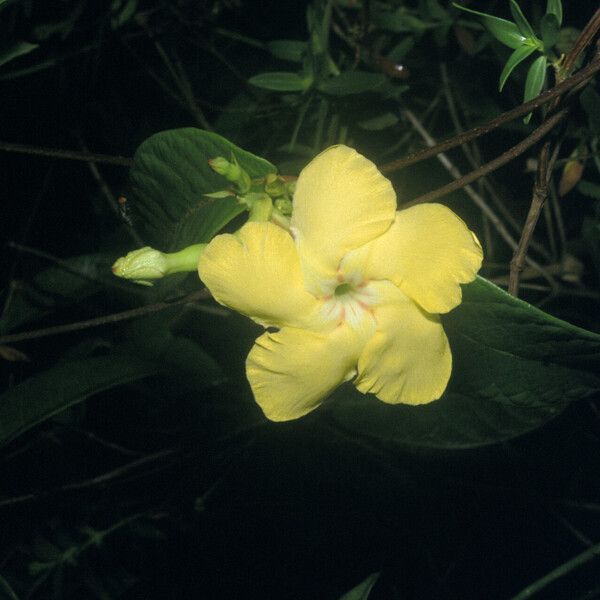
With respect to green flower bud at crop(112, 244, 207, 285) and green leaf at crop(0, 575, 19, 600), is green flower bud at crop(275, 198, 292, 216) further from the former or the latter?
green leaf at crop(0, 575, 19, 600)

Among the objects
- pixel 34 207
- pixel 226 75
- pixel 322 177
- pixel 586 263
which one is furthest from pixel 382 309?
pixel 34 207

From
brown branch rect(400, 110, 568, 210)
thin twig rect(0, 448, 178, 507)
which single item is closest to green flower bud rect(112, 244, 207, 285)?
brown branch rect(400, 110, 568, 210)

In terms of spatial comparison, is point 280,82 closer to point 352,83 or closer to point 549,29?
point 352,83

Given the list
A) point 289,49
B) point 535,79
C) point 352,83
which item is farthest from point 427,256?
point 289,49

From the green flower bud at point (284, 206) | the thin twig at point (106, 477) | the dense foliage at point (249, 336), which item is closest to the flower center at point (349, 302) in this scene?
the green flower bud at point (284, 206)

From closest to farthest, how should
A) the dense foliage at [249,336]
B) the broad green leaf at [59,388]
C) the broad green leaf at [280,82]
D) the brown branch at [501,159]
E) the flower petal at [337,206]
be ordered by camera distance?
the flower petal at [337,206], the brown branch at [501,159], the broad green leaf at [59,388], the broad green leaf at [280,82], the dense foliage at [249,336]

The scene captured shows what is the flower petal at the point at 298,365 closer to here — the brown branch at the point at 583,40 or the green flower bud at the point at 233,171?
the green flower bud at the point at 233,171
